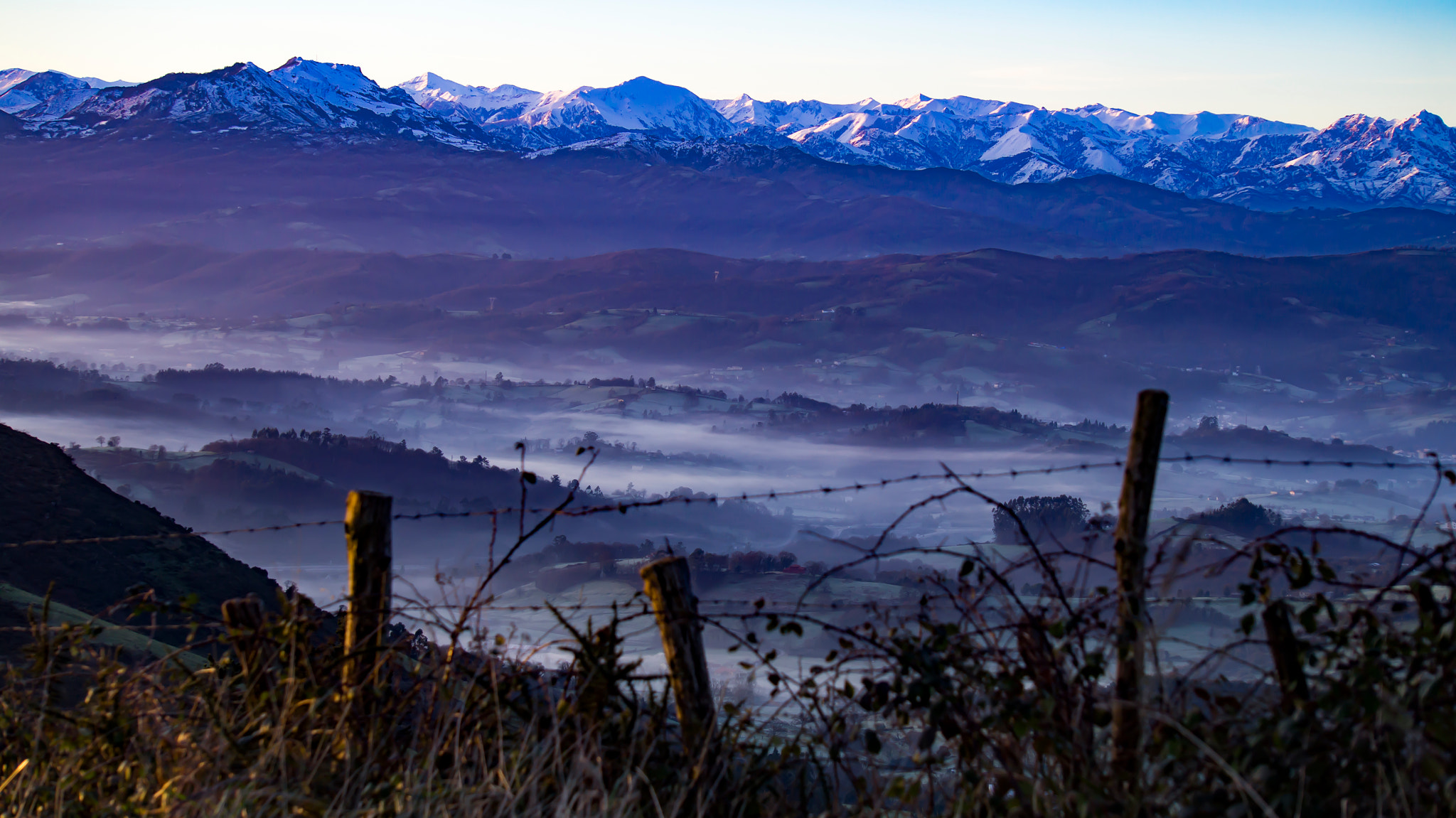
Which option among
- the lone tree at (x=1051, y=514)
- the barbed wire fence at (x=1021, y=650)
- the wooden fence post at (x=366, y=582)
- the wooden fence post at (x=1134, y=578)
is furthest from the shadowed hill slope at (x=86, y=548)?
the lone tree at (x=1051, y=514)

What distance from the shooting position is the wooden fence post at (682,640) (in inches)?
163

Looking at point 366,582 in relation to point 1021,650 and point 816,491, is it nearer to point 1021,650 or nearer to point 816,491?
point 816,491

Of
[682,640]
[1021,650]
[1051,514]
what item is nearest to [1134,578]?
[1021,650]

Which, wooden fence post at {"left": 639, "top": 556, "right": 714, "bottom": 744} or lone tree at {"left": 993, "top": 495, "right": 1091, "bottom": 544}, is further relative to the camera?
lone tree at {"left": 993, "top": 495, "right": 1091, "bottom": 544}

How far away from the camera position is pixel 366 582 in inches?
177

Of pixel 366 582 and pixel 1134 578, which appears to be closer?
pixel 1134 578

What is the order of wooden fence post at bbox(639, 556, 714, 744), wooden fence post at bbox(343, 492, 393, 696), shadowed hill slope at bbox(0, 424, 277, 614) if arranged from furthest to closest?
shadowed hill slope at bbox(0, 424, 277, 614) < wooden fence post at bbox(343, 492, 393, 696) < wooden fence post at bbox(639, 556, 714, 744)

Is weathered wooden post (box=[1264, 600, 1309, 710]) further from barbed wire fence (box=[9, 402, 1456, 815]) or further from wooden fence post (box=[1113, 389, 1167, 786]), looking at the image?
wooden fence post (box=[1113, 389, 1167, 786])

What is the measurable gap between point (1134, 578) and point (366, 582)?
10.4 ft

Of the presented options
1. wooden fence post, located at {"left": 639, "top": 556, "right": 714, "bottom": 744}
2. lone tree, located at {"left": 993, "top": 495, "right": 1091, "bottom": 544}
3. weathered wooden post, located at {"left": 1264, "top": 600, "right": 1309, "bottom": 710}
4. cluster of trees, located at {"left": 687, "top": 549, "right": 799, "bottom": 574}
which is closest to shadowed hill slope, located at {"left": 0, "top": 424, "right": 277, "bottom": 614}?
wooden fence post, located at {"left": 639, "top": 556, "right": 714, "bottom": 744}

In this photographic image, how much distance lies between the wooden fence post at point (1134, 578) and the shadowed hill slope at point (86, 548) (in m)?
9.87

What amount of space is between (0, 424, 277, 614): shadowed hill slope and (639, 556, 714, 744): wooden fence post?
8.46 meters

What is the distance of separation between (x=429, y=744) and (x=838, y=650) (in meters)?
1.80

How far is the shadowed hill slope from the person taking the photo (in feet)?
37.0
